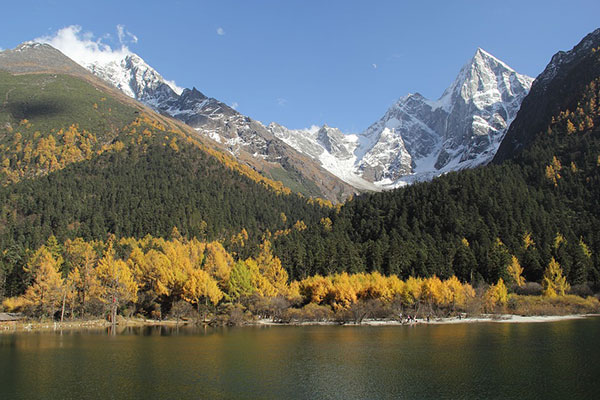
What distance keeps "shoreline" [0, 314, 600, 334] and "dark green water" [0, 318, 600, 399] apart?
17.0 m

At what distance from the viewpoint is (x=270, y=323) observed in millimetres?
114125

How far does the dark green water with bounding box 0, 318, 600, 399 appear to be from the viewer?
4419 centimetres

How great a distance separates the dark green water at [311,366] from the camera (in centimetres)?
4419

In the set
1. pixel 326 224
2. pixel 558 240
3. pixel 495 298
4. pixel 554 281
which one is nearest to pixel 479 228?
pixel 558 240

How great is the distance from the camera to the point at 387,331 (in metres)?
89.8

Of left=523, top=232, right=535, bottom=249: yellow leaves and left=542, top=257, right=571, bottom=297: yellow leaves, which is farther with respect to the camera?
left=523, top=232, right=535, bottom=249: yellow leaves

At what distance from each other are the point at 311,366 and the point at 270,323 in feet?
196

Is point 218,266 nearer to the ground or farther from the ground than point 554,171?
nearer to the ground

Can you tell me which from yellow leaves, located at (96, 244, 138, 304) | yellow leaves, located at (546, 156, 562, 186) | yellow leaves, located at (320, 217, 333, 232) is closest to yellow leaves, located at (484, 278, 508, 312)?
yellow leaves, located at (320, 217, 333, 232)

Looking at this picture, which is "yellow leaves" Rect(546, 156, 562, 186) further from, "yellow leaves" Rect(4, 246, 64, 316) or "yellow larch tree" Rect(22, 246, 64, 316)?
"yellow leaves" Rect(4, 246, 64, 316)

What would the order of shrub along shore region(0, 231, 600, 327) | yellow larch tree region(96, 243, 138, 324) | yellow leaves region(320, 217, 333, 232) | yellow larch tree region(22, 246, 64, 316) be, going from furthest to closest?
yellow leaves region(320, 217, 333, 232) < yellow larch tree region(96, 243, 138, 324) < shrub along shore region(0, 231, 600, 327) < yellow larch tree region(22, 246, 64, 316)

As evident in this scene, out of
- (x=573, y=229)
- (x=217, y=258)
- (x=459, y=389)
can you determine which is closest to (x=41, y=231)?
(x=217, y=258)

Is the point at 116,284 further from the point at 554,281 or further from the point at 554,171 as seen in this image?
the point at 554,171

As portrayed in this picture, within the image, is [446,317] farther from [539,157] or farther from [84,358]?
[539,157]
